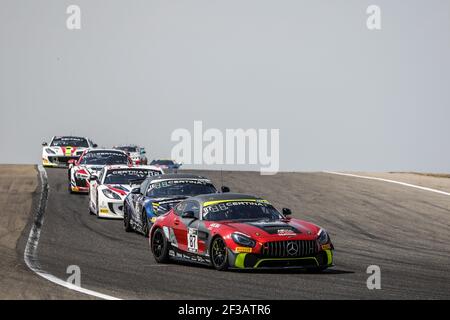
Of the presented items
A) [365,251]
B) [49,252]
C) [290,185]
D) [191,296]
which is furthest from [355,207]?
[191,296]

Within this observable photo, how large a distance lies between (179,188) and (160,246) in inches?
187

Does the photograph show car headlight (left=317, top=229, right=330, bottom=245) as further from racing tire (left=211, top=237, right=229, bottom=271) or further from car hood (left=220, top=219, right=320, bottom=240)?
racing tire (left=211, top=237, right=229, bottom=271)

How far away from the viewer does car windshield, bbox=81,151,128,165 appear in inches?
1262

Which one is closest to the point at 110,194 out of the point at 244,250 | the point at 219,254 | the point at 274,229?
the point at 219,254

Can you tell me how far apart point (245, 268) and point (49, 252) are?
4.80 meters

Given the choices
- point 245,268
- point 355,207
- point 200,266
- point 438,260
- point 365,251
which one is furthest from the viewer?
point 355,207

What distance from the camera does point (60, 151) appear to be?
4266 centimetres

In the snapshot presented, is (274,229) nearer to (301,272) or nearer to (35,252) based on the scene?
(301,272)

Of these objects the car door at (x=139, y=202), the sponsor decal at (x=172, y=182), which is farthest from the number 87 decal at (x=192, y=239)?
the sponsor decal at (x=172, y=182)

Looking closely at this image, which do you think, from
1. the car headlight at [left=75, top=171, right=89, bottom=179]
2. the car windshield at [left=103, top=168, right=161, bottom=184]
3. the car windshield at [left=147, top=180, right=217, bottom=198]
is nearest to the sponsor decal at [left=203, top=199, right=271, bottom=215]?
the car windshield at [left=147, top=180, right=217, bottom=198]

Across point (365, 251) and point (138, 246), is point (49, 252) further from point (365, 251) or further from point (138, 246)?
point (365, 251)

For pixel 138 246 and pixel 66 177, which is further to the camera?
pixel 66 177

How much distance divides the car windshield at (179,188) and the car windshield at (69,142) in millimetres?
21164

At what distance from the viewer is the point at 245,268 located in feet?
51.3
